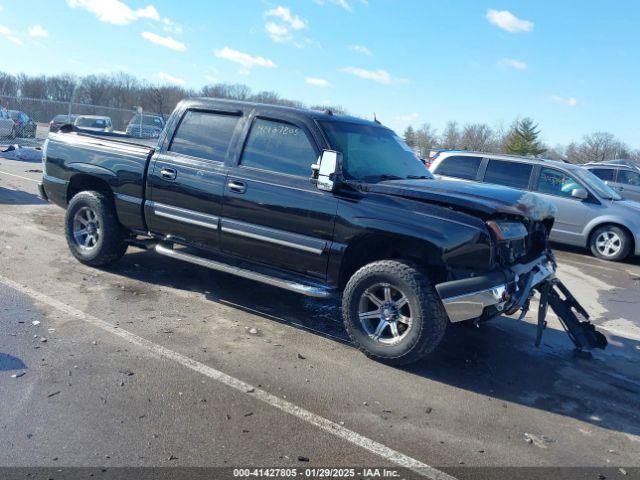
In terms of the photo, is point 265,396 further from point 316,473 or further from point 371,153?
point 371,153

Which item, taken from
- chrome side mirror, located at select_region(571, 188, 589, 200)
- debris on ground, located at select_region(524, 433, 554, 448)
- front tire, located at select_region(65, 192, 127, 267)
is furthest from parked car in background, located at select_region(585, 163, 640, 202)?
debris on ground, located at select_region(524, 433, 554, 448)

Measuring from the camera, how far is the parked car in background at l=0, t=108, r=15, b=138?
77.4ft

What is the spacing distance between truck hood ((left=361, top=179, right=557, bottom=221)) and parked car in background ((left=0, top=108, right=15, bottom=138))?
2364 cm

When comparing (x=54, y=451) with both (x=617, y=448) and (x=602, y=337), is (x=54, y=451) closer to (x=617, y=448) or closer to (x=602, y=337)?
(x=617, y=448)

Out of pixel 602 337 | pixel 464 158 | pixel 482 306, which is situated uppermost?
pixel 464 158

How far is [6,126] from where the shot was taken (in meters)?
23.8

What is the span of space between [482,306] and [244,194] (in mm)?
2390

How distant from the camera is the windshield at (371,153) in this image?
5076 millimetres

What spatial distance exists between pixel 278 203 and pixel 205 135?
132cm

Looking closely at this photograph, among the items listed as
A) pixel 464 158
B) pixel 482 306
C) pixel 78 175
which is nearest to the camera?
pixel 482 306

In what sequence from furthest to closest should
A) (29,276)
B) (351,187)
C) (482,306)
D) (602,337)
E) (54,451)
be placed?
(29,276)
(602,337)
(351,187)
(482,306)
(54,451)

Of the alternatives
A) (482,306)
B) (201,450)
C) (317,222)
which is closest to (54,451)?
(201,450)

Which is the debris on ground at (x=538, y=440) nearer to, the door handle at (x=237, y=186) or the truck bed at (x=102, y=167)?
the door handle at (x=237, y=186)

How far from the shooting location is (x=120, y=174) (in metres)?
6.11
